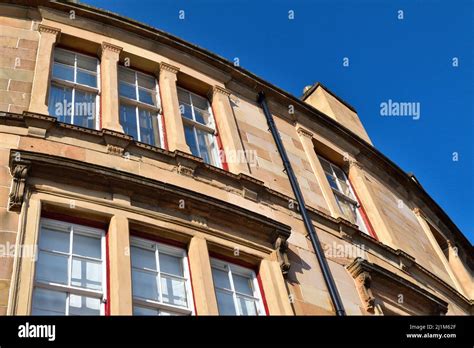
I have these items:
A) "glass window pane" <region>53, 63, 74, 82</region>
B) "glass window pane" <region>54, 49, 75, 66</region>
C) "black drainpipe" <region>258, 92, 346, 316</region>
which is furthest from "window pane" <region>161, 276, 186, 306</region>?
"glass window pane" <region>54, 49, 75, 66</region>

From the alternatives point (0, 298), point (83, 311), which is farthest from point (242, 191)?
point (0, 298)

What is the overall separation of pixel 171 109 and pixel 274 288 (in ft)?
15.9

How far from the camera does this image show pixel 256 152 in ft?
46.5

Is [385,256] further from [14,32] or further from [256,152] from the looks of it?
[14,32]

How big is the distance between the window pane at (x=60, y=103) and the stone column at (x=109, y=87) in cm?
65

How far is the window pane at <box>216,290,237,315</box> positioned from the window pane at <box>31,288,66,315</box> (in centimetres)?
260

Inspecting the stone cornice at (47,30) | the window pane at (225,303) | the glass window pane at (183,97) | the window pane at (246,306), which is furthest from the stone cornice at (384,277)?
the stone cornice at (47,30)

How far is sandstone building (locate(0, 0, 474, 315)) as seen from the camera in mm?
9273

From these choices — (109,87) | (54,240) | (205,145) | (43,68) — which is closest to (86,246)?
(54,240)

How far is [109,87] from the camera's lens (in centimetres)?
1267

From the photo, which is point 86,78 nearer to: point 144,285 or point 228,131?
point 228,131

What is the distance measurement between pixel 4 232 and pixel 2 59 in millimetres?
4655

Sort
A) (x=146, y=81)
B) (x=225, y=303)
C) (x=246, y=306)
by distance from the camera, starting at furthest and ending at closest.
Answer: (x=146, y=81), (x=246, y=306), (x=225, y=303)

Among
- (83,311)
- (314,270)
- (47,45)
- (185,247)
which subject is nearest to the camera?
(83,311)
